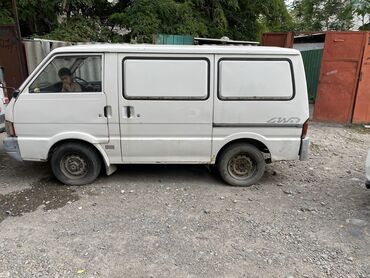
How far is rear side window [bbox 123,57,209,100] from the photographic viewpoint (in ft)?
14.9

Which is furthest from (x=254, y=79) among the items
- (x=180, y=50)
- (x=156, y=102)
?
(x=156, y=102)

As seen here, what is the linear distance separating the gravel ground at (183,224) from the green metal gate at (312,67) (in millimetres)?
5919

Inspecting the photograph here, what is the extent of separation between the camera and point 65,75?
4.60 metres

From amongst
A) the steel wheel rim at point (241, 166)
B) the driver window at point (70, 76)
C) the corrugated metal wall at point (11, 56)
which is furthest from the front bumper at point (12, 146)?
the corrugated metal wall at point (11, 56)

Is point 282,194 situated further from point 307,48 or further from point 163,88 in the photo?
point 307,48

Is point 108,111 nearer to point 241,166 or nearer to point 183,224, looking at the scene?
point 183,224

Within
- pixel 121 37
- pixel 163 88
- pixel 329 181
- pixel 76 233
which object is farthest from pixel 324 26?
pixel 76 233

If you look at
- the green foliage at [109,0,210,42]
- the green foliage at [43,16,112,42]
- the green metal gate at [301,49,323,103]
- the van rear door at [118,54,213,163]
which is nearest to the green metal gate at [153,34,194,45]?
the green foliage at [109,0,210,42]

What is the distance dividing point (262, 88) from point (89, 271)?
3044 mm

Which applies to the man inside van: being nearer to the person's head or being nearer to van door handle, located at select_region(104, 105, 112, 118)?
the person's head

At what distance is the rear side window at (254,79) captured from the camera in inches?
181

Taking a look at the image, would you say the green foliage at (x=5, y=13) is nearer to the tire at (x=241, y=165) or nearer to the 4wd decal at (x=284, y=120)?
the tire at (x=241, y=165)

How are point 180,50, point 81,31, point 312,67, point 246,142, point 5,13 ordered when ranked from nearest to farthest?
point 180,50
point 246,142
point 5,13
point 81,31
point 312,67

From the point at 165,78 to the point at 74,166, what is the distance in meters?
1.79
